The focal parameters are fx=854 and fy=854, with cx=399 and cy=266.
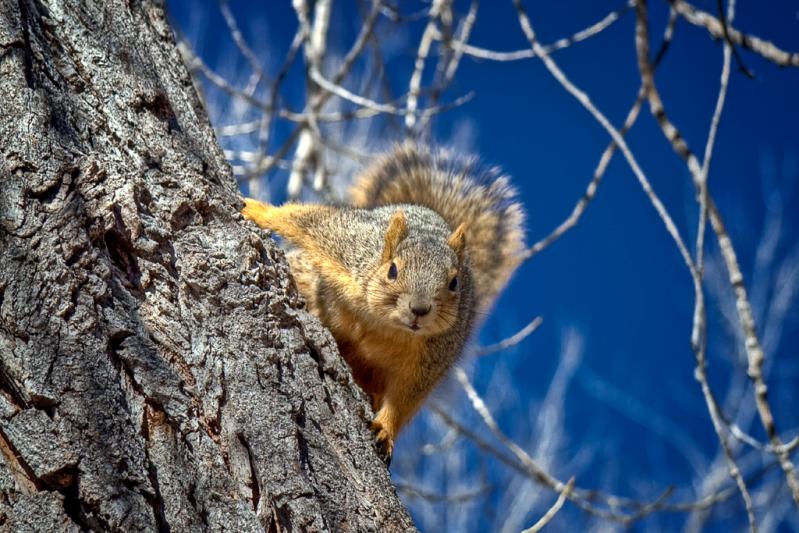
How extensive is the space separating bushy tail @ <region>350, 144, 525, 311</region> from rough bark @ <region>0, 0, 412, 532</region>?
171 centimetres

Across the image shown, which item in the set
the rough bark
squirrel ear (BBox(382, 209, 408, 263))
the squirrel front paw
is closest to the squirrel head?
squirrel ear (BBox(382, 209, 408, 263))

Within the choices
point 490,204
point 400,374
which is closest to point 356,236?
point 400,374

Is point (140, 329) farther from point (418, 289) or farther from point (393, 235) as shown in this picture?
point (393, 235)

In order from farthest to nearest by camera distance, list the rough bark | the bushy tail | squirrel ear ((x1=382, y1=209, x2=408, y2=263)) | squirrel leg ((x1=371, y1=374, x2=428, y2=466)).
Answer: the bushy tail
squirrel ear ((x1=382, y1=209, x2=408, y2=263))
squirrel leg ((x1=371, y1=374, x2=428, y2=466))
the rough bark

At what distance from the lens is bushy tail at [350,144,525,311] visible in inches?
140

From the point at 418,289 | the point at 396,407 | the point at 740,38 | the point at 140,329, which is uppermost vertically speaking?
the point at 740,38

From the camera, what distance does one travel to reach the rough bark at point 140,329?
139cm

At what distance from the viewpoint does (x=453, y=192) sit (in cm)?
364

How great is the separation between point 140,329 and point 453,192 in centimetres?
224

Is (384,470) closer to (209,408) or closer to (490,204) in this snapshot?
(209,408)

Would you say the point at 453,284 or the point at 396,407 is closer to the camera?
the point at 396,407

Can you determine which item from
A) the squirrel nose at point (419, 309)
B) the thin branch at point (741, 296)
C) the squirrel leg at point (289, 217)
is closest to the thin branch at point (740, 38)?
the thin branch at point (741, 296)

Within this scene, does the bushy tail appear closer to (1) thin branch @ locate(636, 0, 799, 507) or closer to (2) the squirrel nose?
(2) the squirrel nose

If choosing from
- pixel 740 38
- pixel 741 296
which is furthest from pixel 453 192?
pixel 741 296
